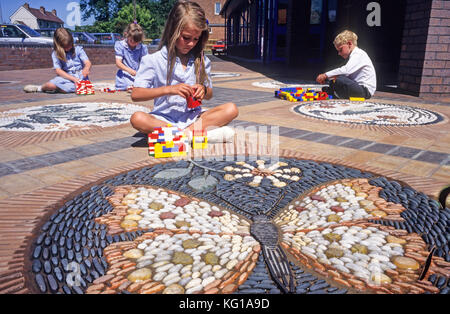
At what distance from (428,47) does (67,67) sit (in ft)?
25.2

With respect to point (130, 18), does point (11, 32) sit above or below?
below

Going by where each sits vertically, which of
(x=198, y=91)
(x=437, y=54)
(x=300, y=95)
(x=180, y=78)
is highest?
(x=437, y=54)

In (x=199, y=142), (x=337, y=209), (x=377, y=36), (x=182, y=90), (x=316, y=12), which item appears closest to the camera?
(x=337, y=209)

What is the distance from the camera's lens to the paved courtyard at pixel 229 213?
158 centimetres

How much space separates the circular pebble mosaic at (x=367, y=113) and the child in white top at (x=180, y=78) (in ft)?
6.61

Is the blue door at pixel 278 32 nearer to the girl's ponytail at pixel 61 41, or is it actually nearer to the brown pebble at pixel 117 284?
the girl's ponytail at pixel 61 41

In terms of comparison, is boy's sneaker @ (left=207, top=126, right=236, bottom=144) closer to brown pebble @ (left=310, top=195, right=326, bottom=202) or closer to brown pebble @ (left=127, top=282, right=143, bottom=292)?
brown pebble @ (left=310, top=195, right=326, bottom=202)

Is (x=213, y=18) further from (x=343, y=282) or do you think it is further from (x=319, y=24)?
(x=343, y=282)

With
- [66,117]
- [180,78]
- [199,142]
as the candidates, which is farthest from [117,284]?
[66,117]

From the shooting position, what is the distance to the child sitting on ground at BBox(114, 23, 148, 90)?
7238mm

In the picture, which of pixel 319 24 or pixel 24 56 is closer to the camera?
pixel 319 24

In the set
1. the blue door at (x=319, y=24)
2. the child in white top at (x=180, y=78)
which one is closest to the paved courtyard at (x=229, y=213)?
the child in white top at (x=180, y=78)

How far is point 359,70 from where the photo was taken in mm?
6605

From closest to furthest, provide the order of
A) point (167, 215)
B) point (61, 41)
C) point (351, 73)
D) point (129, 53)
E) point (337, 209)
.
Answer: point (167, 215)
point (337, 209)
point (351, 73)
point (61, 41)
point (129, 53)
